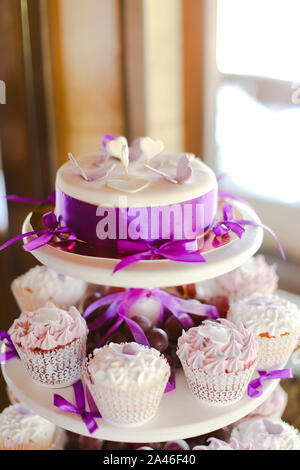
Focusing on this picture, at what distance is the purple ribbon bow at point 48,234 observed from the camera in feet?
3.91

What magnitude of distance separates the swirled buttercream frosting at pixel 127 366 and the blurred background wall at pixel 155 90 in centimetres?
152

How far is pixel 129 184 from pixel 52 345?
0.39m

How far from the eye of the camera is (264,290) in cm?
153

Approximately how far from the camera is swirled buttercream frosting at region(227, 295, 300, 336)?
129 cm

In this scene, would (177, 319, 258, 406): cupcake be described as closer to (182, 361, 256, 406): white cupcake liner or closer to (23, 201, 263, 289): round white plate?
(182, 361, 256, 406): white cupcake liner

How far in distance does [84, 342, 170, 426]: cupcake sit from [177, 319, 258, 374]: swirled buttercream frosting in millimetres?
64

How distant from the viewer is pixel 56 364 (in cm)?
124

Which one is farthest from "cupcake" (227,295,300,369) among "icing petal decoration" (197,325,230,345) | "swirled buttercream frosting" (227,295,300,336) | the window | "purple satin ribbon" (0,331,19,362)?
the window

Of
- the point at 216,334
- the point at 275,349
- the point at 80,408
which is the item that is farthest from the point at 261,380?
the point at 80,408

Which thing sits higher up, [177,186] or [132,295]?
[177,186]

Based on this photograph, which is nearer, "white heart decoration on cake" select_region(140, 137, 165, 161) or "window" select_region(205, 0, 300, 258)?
"white heart decoration on cake" select_region(140, 137, 165, 161)

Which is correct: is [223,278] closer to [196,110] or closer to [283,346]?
[283,346]
